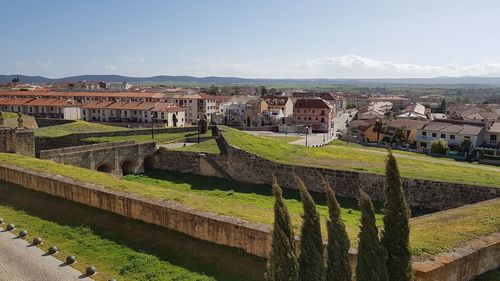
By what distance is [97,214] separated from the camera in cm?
1644

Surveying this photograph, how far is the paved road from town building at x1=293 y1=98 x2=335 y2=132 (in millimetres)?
73924

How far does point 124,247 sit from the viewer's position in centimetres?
1391

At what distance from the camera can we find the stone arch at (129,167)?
114ft

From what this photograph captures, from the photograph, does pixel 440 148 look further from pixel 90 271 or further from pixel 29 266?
pixel 29 266

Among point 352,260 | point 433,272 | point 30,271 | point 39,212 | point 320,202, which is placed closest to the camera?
point 433,272

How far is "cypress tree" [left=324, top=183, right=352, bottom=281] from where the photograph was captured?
8406mm

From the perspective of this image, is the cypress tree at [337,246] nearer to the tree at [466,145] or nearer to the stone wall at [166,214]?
the stone wall at [166,214]

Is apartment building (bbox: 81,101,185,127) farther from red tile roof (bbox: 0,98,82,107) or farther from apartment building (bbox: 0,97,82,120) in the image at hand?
red tile roof (bbox: 0,98,82,107)

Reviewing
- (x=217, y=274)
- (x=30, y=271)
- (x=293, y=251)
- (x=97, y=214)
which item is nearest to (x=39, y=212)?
(x=97, y=214)

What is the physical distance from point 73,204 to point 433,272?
47.2 ft

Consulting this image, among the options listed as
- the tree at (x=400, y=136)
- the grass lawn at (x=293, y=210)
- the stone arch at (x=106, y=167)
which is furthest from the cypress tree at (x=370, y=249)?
the tree at (x=400, y=136)

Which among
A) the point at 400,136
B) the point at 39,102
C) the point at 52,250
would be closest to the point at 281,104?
the point at 400,136

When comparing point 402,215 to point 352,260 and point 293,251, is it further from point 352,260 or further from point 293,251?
point 352,260

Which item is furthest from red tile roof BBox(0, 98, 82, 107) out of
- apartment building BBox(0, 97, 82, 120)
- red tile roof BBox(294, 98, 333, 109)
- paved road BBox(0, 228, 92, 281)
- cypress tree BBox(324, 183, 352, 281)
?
cypress tree BBox(324, 183, 352, 281)
